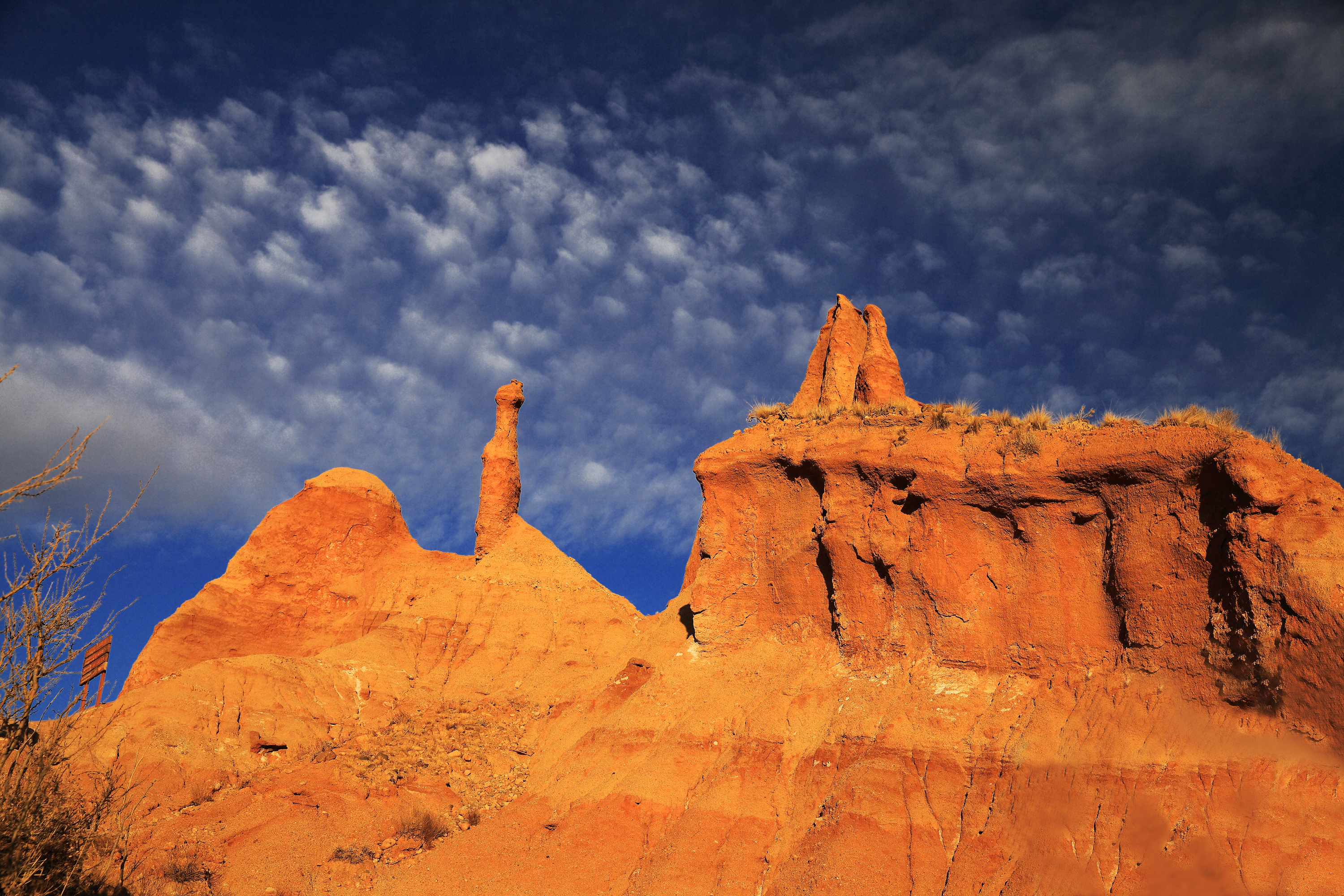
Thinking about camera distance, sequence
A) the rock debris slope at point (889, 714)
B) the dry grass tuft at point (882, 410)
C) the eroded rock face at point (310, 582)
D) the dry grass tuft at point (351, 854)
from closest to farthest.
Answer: the rock debris slope at point (889, 714) < the dry grass tuft at point (351, 854) < the dry grass tuft at point (882, 410) < the eroded rock face at point (310, 582)

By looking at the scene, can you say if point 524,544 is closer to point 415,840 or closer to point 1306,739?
point 415,840

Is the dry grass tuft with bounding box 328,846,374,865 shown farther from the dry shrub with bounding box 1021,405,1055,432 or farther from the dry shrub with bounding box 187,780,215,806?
the dry shrub with bounding box 1021,405,1055,432

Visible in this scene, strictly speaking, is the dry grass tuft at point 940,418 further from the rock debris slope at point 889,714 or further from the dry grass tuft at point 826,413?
the dry grass tuft at point 826,413

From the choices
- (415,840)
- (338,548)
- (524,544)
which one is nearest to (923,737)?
(415,840)

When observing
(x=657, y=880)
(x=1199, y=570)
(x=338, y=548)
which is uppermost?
(x=338, y=548)

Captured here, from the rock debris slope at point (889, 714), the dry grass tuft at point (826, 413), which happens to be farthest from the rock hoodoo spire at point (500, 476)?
the dry grass tuft at point (826, 413)

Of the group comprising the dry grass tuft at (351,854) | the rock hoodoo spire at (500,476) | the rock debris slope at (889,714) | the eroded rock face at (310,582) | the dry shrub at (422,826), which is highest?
the rock hoodoo spire at (500,476)

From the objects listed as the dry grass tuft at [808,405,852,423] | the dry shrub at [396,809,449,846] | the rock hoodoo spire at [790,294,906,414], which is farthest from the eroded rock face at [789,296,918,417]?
the dry shrub at [396,809,449,846]

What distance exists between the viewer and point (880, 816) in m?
14.8

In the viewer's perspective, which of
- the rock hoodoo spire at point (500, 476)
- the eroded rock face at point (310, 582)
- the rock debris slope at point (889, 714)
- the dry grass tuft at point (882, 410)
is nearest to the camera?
the rock debris slope at point (889, 714)

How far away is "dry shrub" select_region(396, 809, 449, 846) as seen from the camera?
62.8 ft

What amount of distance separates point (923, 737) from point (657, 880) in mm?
6014

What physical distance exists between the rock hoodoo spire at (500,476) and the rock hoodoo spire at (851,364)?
50.3 ft

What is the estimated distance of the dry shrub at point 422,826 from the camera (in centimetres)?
1914
